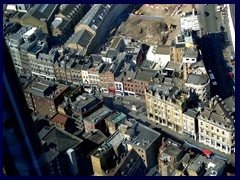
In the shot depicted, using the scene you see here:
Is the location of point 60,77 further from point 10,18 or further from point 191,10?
point 191,10

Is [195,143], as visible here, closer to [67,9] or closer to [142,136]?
[142,136]

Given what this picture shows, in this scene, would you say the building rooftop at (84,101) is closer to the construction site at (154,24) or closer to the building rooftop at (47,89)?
the building rooftop at (47,89)

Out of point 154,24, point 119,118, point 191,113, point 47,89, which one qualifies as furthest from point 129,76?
point 154,24

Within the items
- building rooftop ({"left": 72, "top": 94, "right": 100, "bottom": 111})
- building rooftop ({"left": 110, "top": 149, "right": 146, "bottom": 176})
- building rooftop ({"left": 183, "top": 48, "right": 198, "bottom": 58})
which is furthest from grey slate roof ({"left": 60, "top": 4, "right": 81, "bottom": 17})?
building rooftop ({"left": 110, "top": 149, "right": 146, "bottom": 176})

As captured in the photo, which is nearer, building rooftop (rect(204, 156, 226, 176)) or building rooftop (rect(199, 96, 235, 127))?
building rooftop (rect(204, 156, 226, 176))

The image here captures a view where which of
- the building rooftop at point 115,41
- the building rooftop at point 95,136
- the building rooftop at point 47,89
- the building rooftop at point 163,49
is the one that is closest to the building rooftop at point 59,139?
the building rooftop at point 95,136

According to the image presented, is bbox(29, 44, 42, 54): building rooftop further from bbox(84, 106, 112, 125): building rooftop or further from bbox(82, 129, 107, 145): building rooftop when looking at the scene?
bbox(82, 129, 107, 145): building rooftop
